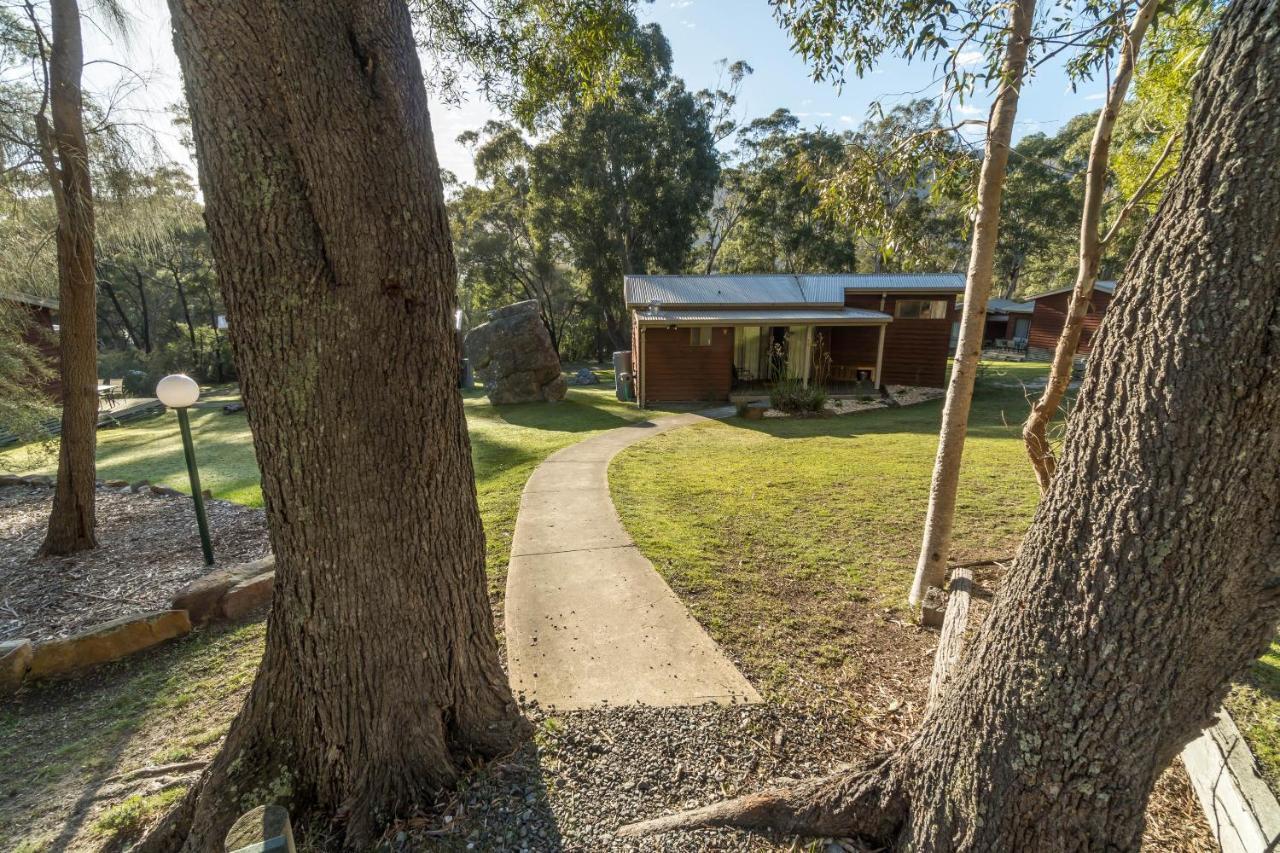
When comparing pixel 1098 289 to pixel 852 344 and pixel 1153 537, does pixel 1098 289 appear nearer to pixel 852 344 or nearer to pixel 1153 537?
pixel 852 344

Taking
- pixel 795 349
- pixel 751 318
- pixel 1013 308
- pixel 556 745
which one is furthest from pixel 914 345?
pixel 1013 308

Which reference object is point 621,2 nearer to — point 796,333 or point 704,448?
point 704,448

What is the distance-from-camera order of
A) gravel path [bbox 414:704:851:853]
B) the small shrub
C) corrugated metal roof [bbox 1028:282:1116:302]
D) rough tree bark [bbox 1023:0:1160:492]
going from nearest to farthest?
gravel path [bbox 414:704:851:853]
rough tree bark [bbox 1023:0:1160:492]
the small shrub
corrugated metal roof [bbox 1028:282:1116:302]

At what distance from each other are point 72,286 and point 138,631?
3.25 meters

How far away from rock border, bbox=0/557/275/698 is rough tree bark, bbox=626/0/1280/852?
340 cm

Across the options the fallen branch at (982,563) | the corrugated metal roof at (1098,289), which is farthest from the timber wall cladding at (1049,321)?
the fallen branch at (982,563)

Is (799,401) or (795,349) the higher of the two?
(795,349)

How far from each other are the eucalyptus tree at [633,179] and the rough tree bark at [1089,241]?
22.3m

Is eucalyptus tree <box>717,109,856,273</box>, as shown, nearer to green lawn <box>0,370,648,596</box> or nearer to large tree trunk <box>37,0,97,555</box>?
green lawn <box>0,370,648,596</box>

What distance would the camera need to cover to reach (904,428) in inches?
422

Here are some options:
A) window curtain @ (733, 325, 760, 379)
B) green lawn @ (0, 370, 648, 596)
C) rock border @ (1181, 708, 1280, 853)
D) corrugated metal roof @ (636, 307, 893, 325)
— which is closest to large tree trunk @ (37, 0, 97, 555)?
green lawn @ (0, 370, 648, 596)

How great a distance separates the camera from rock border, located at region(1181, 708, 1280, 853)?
1.75m

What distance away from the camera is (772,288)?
1697cm

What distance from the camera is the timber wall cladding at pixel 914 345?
16.5 meters
